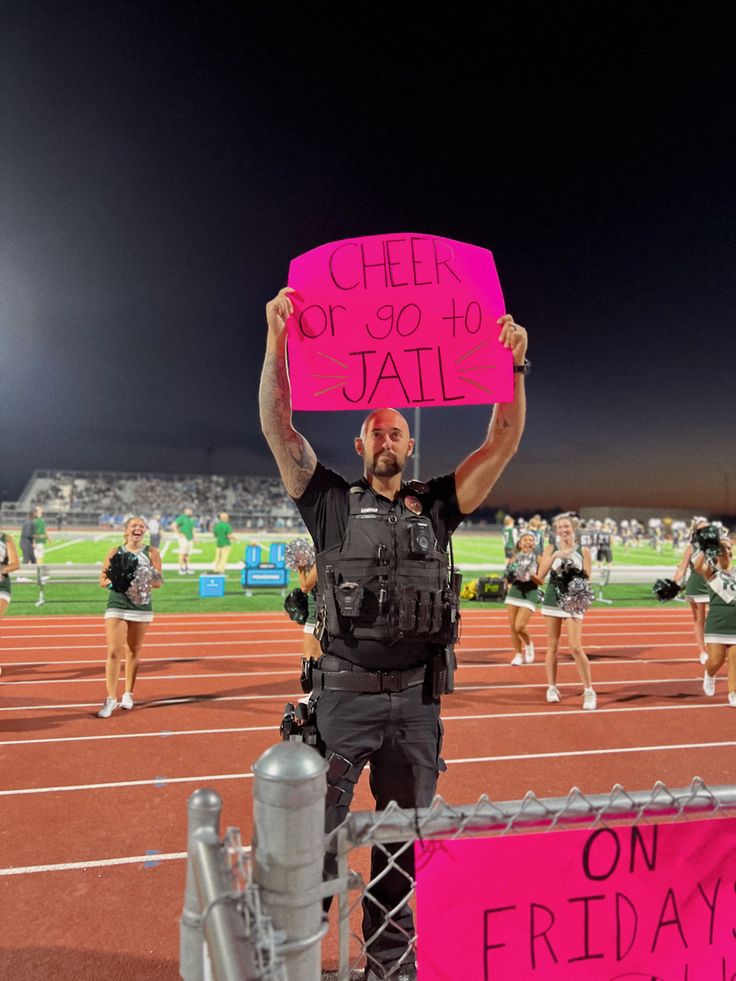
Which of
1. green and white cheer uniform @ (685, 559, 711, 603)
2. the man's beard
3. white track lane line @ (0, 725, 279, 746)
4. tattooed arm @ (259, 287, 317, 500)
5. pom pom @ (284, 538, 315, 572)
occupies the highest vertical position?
tattooed arm @ (259, 287, 317, 500)

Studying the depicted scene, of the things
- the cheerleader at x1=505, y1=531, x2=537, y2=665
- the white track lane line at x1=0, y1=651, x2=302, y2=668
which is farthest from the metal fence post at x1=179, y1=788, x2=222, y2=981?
the white track lane line at x1=0, y1=651, x2=302, y2=668

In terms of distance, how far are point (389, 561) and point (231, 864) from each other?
1.57 meters

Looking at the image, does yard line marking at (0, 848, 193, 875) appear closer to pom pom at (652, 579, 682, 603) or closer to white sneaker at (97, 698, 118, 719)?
white sneaker at (97, 698, 118, 719)

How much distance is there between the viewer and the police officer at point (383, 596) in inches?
102

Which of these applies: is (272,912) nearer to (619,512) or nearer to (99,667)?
(99,667)

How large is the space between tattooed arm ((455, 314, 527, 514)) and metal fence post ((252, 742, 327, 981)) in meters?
1.81

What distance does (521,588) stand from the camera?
29.5 feet

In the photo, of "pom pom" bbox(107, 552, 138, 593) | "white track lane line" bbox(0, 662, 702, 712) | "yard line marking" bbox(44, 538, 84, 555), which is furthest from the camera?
"yard line marking" bbox(44, 538, 84, 555)

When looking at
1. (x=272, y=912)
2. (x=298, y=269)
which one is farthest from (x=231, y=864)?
(x=298, y=269)

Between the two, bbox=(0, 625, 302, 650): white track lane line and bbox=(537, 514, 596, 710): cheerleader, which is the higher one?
bbox=(537, 514, 596, 710): cheerleader

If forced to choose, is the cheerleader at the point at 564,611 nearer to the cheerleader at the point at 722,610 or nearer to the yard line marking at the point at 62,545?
→ the cheerleader at the point at 722,610

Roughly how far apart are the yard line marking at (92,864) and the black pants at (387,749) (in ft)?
5.95

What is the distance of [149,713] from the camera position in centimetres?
694

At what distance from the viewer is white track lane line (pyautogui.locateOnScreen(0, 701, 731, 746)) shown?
602cm
